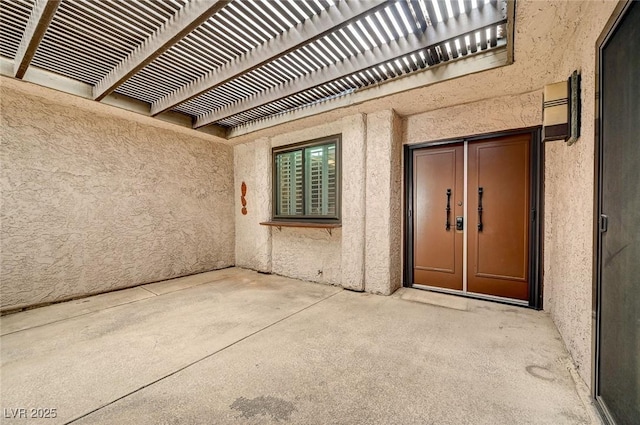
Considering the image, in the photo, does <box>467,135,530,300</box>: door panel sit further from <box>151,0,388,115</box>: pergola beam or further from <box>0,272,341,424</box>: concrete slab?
<box>151,0,388,115</box>: pergola beam

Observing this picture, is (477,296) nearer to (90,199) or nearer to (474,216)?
(474,216)

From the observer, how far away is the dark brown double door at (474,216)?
10.3 ft

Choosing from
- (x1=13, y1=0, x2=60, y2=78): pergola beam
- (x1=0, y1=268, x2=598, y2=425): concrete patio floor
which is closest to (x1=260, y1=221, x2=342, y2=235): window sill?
(x1=0, y1=268, x2=598, y2=425): concrete patio floor

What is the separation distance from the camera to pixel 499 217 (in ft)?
10.7

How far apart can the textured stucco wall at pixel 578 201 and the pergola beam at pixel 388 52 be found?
56 centimetres

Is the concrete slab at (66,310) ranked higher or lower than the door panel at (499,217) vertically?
lower

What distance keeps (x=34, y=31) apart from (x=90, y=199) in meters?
2.33

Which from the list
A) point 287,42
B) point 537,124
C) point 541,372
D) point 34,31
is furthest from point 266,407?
point 537,124

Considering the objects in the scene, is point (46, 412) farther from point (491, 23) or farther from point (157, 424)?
point (491, 23)

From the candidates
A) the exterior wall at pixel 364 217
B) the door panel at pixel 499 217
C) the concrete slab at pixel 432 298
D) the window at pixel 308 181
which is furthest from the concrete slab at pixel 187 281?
the door panel at pixel 499 217

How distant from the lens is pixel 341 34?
88.7 inches

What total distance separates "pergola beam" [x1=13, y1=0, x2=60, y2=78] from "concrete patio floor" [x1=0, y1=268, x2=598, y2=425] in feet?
8.50

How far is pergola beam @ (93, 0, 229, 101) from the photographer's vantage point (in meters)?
1.83

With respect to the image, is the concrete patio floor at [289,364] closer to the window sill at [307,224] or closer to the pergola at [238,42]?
the window sill at [307,224]
